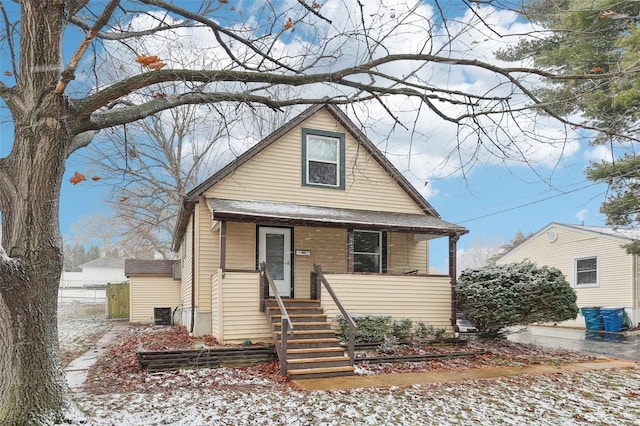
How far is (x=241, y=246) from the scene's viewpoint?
1220cm

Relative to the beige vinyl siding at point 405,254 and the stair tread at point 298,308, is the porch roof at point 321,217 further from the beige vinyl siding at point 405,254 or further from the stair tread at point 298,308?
the stair tread at point 298,308

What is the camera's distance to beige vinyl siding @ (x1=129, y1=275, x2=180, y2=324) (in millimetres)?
20406

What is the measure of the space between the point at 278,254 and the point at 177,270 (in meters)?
8.67

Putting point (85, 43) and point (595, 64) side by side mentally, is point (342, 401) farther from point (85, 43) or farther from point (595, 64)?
point (595, 64)

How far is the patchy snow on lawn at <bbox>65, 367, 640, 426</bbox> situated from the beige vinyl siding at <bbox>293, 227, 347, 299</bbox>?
16.4 ft

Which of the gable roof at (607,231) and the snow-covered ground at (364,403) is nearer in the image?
the snow-covered ground at (364,403)

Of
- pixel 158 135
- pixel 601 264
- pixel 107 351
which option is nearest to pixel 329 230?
pixel 107 351

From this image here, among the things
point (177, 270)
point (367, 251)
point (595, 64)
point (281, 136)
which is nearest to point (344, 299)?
point (367, 251)

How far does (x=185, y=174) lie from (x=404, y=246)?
15391 millimetres

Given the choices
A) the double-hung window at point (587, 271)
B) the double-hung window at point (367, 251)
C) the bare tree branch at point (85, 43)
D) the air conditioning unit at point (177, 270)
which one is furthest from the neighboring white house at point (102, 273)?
the bare tree branch at point (85, 43)

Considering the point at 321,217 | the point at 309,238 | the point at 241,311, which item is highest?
the point at 321,217

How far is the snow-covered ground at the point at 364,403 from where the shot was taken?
5.68 meters

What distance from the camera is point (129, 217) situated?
25094 mm

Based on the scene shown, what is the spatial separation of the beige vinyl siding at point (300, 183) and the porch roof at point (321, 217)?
29 centimetres
